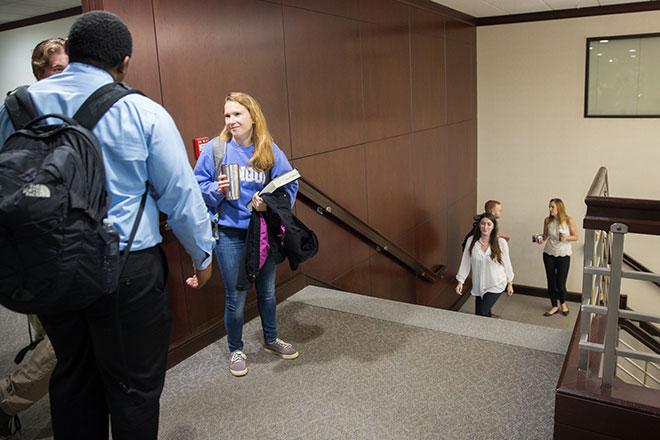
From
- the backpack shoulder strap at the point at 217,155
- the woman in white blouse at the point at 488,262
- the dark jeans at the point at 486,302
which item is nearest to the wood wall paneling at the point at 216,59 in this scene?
the backpack shoulder strap at the point at 217,155

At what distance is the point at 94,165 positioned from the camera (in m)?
1.45

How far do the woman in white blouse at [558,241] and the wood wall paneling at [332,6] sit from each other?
3199 mm

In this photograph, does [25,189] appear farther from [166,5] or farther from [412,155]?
[412,155]

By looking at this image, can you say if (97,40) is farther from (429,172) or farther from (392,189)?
(429,172)

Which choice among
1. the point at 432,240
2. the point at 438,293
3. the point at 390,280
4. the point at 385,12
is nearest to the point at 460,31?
the point at 385,12

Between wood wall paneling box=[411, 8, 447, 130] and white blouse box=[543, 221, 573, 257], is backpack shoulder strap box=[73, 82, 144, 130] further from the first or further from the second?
white blouse box=[543, 221, 573, 257]

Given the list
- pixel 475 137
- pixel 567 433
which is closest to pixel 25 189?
pixel 567 433

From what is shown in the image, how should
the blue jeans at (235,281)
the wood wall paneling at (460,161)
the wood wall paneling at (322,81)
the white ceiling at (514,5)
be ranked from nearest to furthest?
the blue jeans at (235,281), the wood wall paneling at (322,81), the white ceiling at (514,5), the wood wall paneling at (460,161)

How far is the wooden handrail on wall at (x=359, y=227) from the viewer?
4184mm

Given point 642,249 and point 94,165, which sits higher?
point 94,165

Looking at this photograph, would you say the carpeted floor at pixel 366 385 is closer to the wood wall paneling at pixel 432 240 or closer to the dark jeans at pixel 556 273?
the wood wall paneling at pixel 432 240

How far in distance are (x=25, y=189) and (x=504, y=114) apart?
791 centimetres

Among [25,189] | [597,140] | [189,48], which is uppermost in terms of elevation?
[189,48]

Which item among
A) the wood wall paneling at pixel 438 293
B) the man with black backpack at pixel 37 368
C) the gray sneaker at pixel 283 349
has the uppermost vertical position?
the man with black backpack at pixel 37 368
